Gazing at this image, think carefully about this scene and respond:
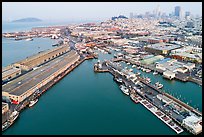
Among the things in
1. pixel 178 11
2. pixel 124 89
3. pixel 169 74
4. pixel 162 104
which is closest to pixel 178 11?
pixel 178 11

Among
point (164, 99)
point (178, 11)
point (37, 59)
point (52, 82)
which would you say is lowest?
point (164, 99)

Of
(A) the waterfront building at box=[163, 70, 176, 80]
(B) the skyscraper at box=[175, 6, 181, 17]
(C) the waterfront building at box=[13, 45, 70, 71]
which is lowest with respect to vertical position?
(A) the waterfront building at box=[163, 70, 176, 80]

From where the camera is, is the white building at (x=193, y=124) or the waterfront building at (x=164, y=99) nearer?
the white building at (x=193, y=124)

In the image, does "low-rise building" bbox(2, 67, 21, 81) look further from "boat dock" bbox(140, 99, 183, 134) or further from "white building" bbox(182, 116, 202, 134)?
"white building" bbox(182, 116, 202, 134)

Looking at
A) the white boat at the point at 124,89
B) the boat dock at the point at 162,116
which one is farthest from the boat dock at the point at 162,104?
the white boat at the point at 124,89

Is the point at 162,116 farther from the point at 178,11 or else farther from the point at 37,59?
the point at 178,11

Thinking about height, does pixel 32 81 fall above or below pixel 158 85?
above

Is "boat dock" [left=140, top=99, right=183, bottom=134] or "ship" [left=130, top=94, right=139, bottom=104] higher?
"ship" [left=130, top=94, right=139, bottom=104]

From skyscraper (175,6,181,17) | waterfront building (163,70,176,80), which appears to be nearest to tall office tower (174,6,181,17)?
skyscraper (175,6,181,17)

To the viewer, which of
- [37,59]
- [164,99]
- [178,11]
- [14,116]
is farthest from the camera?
[178,11]

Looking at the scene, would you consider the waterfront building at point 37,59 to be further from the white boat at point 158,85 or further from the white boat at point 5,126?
the white boat at point 158,85

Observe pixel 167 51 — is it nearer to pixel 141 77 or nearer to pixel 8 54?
pixel 141 77

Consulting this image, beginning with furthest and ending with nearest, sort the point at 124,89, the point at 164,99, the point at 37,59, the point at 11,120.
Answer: the point at 37,59 → the point at 124,89 → the point at 164,99 → the point at 11,120

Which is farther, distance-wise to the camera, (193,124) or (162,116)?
(162,116)
